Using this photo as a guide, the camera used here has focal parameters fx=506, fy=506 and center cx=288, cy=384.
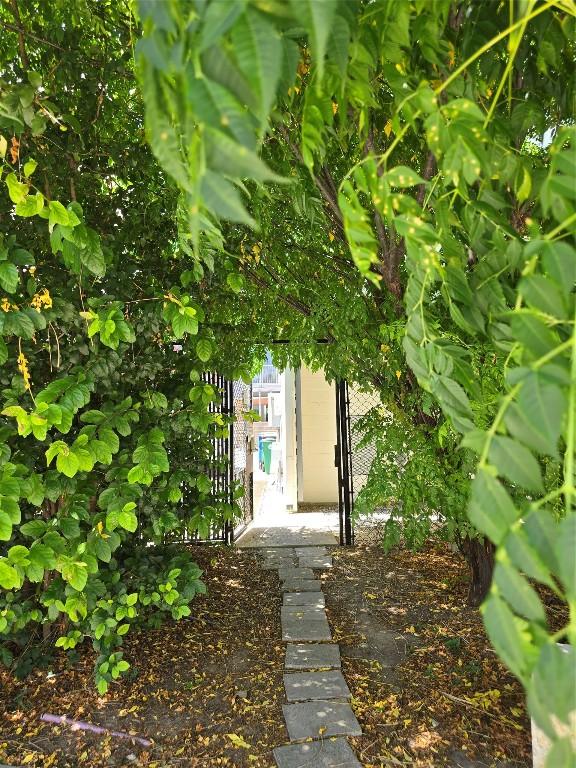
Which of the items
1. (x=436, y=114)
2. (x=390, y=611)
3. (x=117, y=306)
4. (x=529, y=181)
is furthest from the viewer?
(x=390, y=611)

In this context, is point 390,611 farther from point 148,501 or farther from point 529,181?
point 529,181

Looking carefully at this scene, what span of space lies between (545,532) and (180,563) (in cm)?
219

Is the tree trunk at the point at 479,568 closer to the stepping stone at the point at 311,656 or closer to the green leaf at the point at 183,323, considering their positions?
the stepping stone at the point at 311,656

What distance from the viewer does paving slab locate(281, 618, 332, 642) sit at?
2727 millimetres

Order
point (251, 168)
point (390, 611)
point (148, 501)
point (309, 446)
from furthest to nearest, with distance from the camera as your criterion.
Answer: point (309, 446) → point (390, 611) → point (148, 501) → point (251, 168)

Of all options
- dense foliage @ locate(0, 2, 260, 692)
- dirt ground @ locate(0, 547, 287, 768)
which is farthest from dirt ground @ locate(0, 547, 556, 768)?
dense foliage @ locate(0, 2, 260, 692)

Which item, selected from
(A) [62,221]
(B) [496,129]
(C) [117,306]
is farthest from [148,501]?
(B) [496,129]

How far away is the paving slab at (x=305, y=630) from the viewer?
2727 mm

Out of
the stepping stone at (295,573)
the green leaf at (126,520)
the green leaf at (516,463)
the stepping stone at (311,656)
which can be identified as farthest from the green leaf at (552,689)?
the stepping stone at (295,573)

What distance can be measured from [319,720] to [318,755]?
20cm

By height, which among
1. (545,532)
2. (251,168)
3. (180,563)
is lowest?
(180,563)

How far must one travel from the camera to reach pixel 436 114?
2.39 ft

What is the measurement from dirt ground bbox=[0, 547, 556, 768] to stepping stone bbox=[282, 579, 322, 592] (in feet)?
0.68

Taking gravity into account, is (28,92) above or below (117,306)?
above
